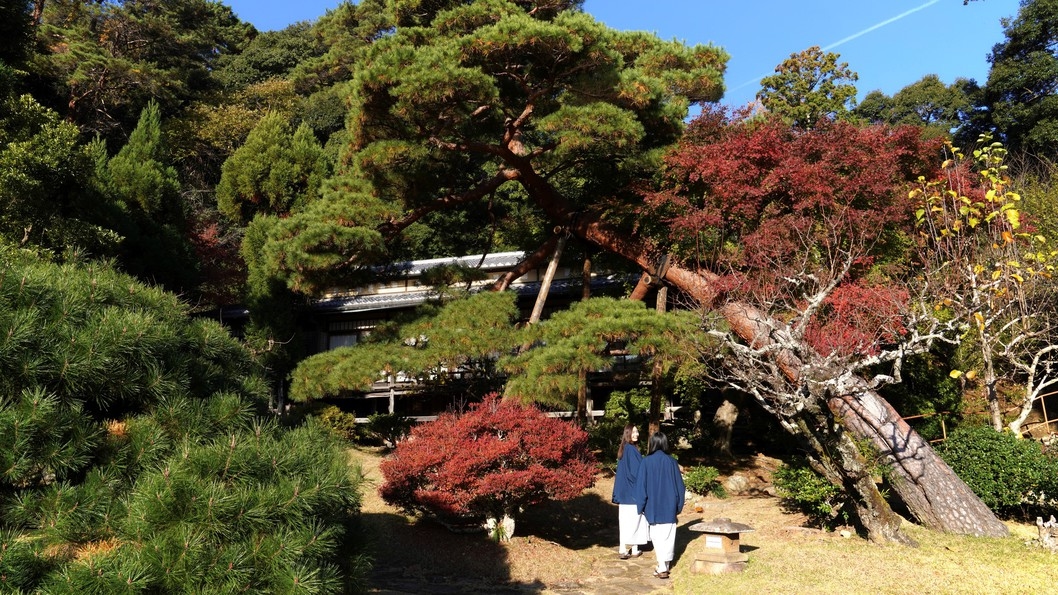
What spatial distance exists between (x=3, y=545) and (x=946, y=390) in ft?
44.6

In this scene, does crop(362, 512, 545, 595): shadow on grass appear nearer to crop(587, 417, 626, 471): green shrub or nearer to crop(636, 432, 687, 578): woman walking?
crop(636, 432, 687, 578): woman walking

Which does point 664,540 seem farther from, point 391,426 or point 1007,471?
point 391,426

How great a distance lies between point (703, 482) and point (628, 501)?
385 cm

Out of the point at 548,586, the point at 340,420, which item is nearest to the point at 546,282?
the point at 340,420

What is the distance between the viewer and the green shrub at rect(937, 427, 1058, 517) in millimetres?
8031

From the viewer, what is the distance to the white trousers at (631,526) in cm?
746

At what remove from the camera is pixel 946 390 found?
1276 centimetres

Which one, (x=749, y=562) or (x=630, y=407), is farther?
(x=630, y=407)

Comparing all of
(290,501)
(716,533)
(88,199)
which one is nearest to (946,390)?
(716,533)

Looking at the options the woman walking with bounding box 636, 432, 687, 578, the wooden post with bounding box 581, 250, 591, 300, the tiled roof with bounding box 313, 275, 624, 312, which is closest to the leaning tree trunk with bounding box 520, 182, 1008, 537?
the wooden post with bounding box 581, 250, 591, 300

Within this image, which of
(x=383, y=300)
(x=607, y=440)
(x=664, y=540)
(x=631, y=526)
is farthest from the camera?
(x=383, y=300)

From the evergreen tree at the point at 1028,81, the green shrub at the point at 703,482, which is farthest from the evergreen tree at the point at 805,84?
the green shrub at the point at 703,482

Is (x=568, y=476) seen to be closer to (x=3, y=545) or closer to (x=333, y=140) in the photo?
(x=3, y=545)

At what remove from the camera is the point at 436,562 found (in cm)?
722
